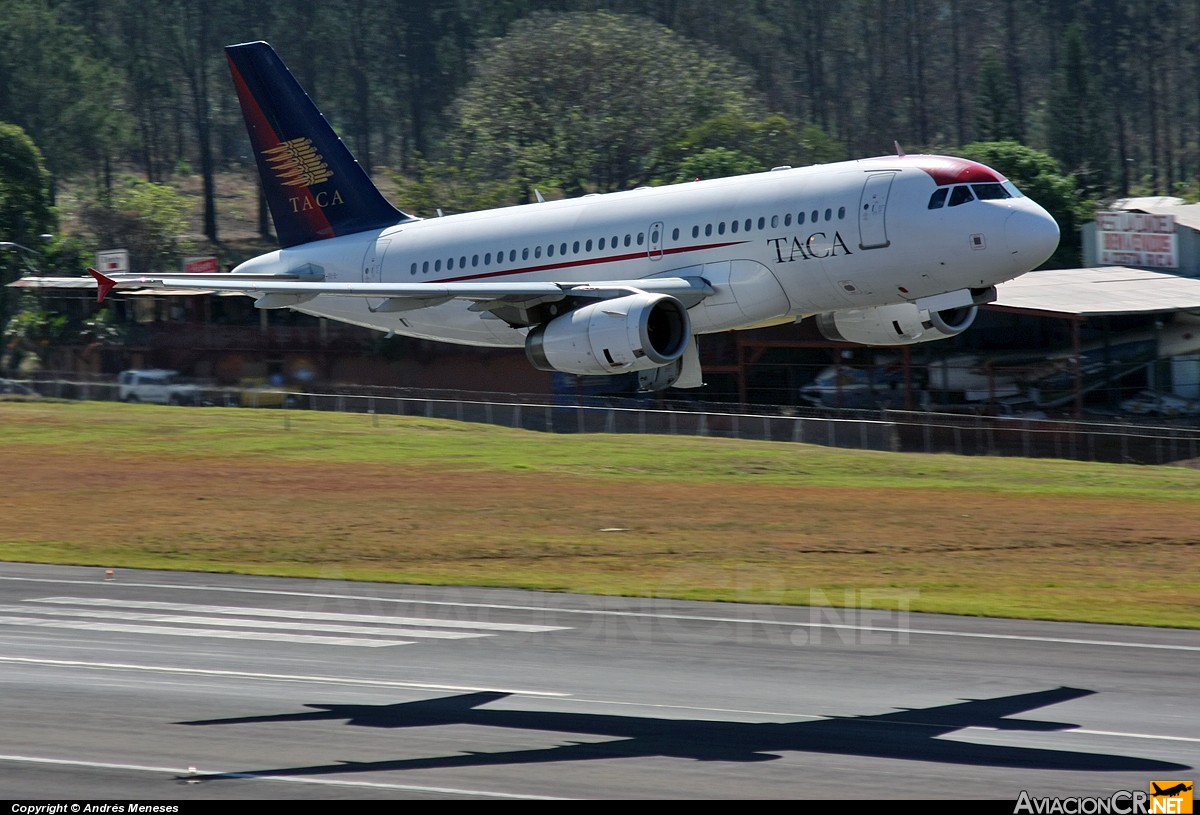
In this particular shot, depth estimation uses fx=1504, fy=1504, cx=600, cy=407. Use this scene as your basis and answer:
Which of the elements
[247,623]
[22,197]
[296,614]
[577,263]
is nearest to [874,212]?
[577,263]

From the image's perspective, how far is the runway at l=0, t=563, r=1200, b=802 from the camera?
51.7 ft

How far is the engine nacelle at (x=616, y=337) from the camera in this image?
31.0 meters

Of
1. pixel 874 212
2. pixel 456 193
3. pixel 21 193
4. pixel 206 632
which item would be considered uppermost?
pixel 21 193

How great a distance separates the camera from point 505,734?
17859 millimetres

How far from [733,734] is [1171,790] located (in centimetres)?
508

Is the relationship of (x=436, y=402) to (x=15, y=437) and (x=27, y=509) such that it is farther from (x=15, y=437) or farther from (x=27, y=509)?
(x=27, y=509)

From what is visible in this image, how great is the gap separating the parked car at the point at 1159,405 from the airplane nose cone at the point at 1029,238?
3595 centimetres

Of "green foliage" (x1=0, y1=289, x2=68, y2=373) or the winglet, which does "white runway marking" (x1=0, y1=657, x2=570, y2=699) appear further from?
"green foliage" (x1=0, y1=289, x2=68, y2=373)

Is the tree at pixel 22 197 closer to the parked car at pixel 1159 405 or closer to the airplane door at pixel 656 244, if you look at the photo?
the parked car at pixel 1159 405

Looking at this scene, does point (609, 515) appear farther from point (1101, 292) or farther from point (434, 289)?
point (1101, 292)

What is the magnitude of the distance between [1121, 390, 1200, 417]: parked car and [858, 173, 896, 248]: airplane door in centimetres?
3629

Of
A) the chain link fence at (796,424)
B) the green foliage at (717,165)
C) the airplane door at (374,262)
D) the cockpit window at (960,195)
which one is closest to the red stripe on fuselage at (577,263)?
the airplane door at (374,262)

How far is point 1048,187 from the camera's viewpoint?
89.6 m
